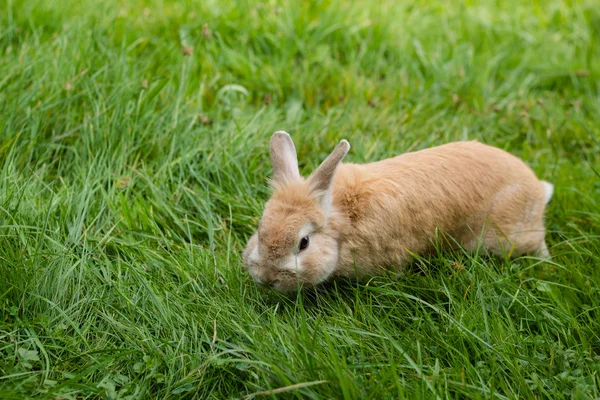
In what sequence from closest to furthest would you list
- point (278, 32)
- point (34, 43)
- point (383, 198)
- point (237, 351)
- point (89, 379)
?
point (89, 379) → point (237, 351) → point (383, 198) → point (34, 43) → point (278, 32)

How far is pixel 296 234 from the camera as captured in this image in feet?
11.6

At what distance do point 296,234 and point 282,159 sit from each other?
1.78ft

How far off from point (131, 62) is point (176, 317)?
2.53m

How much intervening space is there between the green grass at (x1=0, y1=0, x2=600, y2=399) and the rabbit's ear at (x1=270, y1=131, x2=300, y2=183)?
0.52 m

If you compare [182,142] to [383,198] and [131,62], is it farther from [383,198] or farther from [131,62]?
[383,198]

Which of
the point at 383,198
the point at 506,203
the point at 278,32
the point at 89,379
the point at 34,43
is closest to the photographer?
the point at 89,379

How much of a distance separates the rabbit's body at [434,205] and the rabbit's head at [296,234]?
0.12 meters

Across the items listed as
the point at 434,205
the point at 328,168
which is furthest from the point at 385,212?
the point at 328,168

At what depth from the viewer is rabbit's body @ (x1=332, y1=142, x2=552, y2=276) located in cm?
377

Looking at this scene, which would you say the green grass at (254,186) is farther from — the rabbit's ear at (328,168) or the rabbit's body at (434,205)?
the rabbit's ear at (328,168)

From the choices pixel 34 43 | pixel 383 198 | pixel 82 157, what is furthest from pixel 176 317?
pixel 34 43

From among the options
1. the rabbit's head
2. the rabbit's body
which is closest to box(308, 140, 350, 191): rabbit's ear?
the rabbit's head

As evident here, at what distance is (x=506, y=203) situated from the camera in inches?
162

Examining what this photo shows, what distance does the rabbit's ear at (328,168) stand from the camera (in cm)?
359
